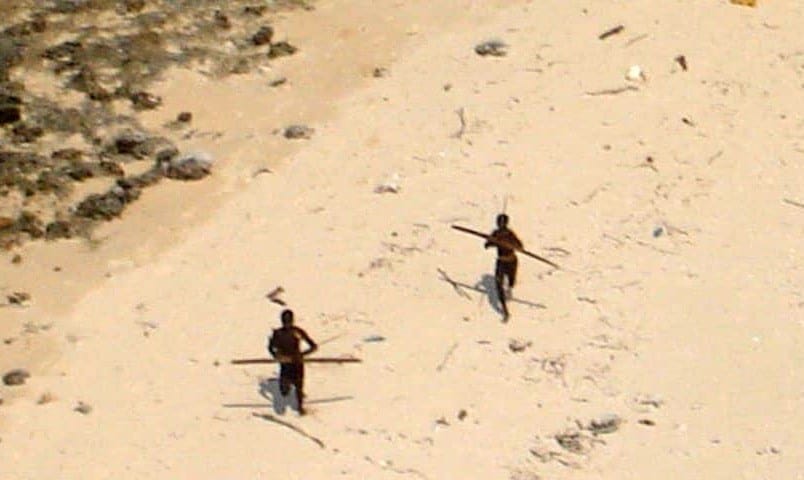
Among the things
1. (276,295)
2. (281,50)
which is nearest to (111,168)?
(281,50)

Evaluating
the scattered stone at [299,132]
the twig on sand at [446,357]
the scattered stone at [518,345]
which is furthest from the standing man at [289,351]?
the scattered stone at [299,132]

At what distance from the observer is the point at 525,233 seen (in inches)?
444

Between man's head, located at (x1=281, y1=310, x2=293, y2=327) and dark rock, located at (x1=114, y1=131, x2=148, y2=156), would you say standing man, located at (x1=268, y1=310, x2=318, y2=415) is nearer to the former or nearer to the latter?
man's head, located at (x1=281, y1=310, x2=293, y2=327)

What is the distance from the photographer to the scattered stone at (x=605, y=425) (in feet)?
32.3

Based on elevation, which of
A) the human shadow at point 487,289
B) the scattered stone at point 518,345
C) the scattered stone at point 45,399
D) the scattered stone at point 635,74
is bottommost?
the scattered stone at point 45,399

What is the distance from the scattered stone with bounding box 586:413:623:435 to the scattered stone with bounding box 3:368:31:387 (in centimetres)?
307

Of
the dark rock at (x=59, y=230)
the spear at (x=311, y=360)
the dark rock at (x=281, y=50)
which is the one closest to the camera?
the spear at (x=311, y=360)

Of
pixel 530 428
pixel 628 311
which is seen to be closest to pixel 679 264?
pixel 628 311

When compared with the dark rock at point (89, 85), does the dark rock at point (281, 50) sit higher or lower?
higher

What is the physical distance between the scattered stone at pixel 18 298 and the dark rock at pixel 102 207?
2.61 ft

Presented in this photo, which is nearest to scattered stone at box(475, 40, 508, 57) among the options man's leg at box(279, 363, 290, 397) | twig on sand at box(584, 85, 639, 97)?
twig on sand at box(584, 85, 639, 97)

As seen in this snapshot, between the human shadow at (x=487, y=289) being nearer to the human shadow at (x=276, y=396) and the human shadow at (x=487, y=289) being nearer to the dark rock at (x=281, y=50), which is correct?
the human shadow at (x=276, y=396)

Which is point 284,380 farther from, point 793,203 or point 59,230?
point 793,203

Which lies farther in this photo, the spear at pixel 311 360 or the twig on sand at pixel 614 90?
the twig on sand at pixel 614 90
